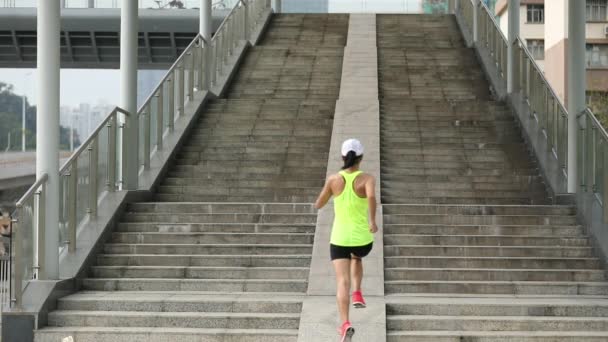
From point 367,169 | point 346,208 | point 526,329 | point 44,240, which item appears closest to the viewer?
point 346,208

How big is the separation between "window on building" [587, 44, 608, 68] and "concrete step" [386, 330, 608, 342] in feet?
190

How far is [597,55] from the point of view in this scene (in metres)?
66.2

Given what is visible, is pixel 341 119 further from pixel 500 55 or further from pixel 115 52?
pixel 115 52

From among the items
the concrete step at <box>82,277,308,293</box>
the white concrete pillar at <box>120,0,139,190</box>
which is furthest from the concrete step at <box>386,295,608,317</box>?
the white concrete pillar at <box>120,0,139,190</box>

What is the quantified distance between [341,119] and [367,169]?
2847mm

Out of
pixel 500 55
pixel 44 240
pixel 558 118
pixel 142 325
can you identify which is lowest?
pixel 142 325

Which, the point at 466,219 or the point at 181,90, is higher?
the point at 181,90

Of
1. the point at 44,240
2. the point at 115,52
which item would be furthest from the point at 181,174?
the point at 115,52

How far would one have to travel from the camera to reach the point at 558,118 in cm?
1630

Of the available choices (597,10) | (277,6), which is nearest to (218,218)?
(277,6)

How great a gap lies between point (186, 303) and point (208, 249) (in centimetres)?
212

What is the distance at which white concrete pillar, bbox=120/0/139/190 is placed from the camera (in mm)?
15445

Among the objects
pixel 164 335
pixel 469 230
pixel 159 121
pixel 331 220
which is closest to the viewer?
pixel 164 335

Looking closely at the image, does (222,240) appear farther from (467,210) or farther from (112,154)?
(467,210)
